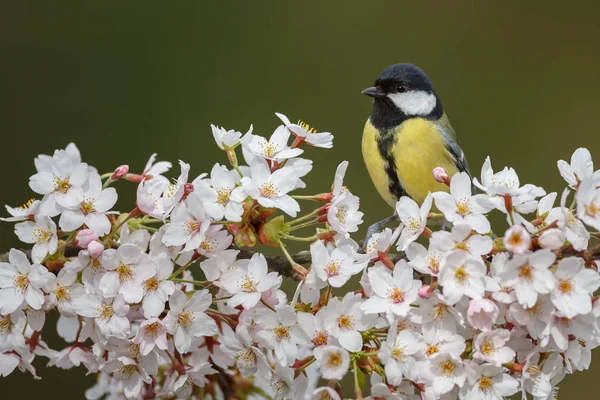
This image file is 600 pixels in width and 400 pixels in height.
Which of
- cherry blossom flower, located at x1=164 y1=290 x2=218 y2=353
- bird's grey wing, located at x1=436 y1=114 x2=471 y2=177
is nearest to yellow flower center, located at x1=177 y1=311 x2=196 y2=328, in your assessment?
cherry blossom flower, located at x1=164 y1=290 x2=218 y2=353

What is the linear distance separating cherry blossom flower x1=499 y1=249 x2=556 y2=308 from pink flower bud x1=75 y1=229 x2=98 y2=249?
69 cm

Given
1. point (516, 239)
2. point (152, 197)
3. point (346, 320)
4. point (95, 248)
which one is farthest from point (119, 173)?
point (516, 239)

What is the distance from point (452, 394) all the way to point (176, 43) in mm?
3870

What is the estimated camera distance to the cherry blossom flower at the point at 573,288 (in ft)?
3.83

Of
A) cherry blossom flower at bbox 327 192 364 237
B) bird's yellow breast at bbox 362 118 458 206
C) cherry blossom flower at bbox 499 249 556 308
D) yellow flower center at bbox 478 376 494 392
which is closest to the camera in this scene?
cherry blossom flower at bbox 499 249 556 308

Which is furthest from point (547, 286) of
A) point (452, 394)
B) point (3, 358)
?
point (3, 358)

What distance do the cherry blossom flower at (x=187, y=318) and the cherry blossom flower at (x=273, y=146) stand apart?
0.27m

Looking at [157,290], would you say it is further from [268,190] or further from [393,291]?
[393,291]

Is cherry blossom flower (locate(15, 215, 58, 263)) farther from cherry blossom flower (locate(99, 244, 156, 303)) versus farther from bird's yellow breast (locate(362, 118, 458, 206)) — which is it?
bird's yellow breast (locate(362, 118, 458, 206))

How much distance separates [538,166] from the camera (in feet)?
14.9

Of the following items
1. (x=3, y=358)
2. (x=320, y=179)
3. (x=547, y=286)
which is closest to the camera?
(x=547, y=286)

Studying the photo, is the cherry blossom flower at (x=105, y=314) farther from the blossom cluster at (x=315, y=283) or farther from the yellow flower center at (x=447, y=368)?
the yellow flower center at (x=447, y=368)

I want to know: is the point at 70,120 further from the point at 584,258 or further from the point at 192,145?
the point at 584,258

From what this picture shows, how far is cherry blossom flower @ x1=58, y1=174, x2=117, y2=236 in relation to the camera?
130cm
